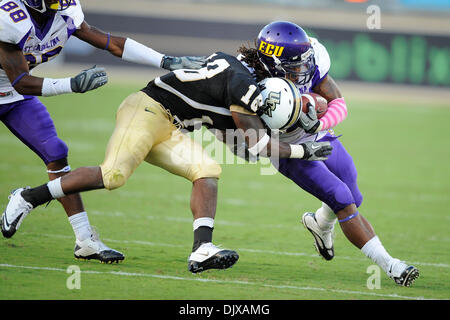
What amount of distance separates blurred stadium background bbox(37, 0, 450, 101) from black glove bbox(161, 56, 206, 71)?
1150 cm

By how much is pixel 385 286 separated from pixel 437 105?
39.2ft

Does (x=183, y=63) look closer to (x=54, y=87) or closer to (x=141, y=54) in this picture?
(x=141, y=54)

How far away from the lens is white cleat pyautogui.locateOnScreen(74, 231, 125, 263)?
16.1 ft

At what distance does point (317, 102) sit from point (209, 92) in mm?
756

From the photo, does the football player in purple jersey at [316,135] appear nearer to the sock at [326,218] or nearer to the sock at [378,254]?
the sock at [378,254]

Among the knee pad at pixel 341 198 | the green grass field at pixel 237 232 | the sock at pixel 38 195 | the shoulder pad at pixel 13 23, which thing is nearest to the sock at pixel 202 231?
the green grass field at pixel 237 232

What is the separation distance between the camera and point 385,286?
4617mm

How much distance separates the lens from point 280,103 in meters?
4.60

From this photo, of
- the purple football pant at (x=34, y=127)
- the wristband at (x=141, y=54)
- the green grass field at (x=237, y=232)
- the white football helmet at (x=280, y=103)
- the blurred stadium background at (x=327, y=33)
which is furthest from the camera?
the blurred stadium background at (x=327, y=33)

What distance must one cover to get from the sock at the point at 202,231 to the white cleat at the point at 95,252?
23.5 inches

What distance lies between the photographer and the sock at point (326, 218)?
5.33 m

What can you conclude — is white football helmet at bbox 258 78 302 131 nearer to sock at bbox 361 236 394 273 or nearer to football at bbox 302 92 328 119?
football at bbox 302 92 328 119

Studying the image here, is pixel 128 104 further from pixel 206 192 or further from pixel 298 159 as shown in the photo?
pixel 298 159
